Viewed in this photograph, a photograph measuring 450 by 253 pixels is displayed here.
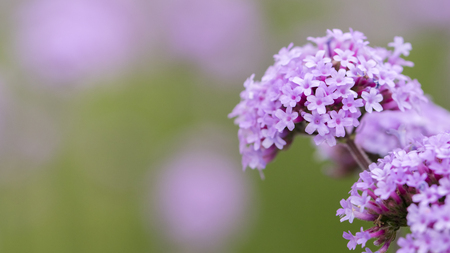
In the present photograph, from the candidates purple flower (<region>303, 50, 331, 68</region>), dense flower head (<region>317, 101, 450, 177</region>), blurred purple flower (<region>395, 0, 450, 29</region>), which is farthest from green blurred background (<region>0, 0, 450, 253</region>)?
purple flower (<region>303, 50, 331, 68</region>)

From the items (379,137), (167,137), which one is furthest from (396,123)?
(167,137)

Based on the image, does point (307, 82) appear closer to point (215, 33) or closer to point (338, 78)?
point (338, 78)

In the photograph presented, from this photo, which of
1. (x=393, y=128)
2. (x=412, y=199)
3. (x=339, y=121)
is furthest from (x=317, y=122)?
(x=393, y=128)

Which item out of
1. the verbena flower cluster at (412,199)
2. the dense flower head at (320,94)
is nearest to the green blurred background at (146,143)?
the dense flower head at (320,94)

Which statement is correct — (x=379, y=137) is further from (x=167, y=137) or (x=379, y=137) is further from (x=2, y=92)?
(x=2, y=92)

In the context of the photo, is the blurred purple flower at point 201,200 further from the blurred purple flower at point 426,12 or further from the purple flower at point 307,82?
the blurred purple flower at point 426,12

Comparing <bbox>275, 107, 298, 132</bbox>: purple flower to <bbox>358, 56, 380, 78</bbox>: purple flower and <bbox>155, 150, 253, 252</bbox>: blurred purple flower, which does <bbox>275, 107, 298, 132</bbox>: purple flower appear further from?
<bbox>155, 150, 253, 252</bbox>: blurred purple flower
